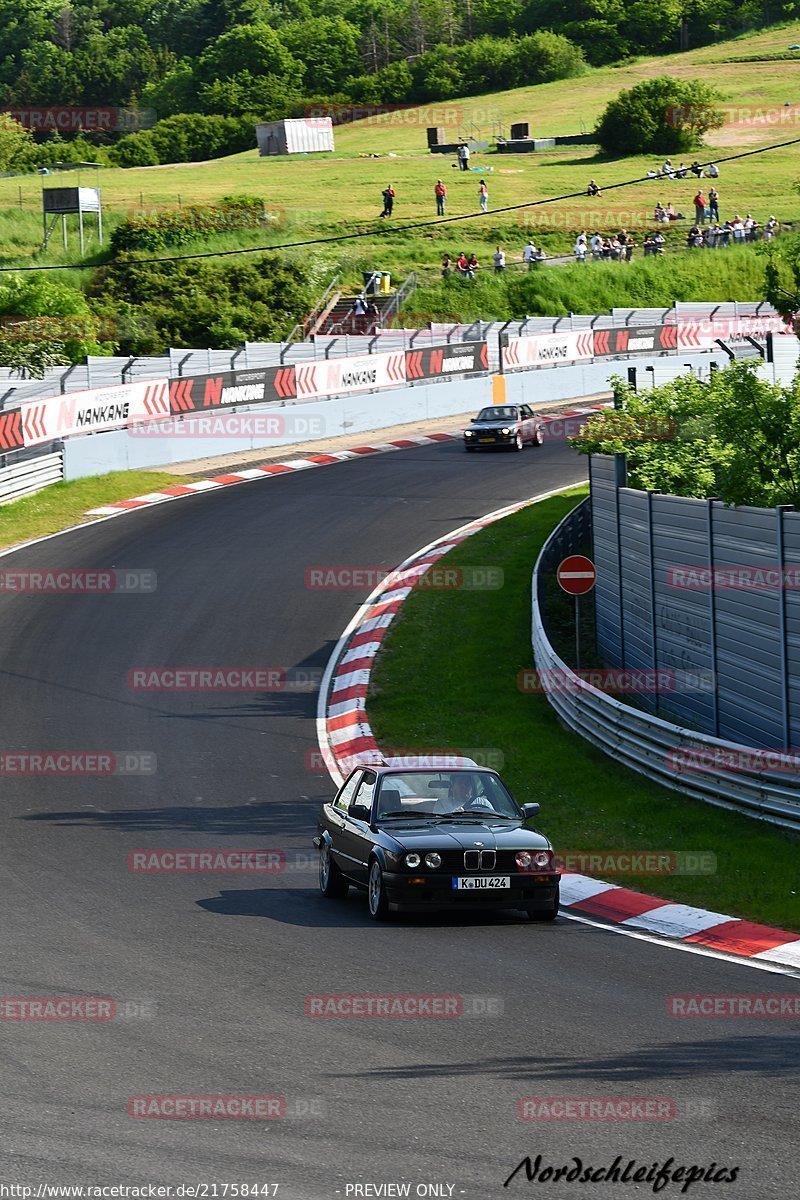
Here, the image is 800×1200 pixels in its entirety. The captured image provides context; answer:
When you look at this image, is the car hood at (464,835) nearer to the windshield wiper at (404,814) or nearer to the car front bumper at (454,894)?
the windshield wiper at (404,814)

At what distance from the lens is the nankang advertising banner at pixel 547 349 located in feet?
170

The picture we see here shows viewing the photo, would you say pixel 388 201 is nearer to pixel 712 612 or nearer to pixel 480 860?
pixel 712 612

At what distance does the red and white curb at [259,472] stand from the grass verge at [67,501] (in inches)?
13.4

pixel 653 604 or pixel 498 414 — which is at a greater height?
pixel 498 414

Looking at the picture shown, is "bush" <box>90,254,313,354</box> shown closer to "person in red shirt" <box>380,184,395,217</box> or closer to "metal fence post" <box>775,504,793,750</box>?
"person in red shirt" <box>380,184,395,217</box>

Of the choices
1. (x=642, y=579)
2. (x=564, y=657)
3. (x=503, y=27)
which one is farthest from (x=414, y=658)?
(x=503, y=27)

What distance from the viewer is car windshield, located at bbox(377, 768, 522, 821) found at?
45.0 feet

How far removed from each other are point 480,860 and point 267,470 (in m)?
27.1

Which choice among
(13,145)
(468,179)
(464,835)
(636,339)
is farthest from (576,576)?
(13,145)

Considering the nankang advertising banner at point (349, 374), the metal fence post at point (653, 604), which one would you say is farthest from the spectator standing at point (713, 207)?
the metal fence post at point (653, 604)

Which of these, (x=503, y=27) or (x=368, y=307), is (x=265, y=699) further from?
(x=503, y=27)

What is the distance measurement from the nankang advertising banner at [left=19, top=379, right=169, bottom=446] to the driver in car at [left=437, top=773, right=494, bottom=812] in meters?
21.8

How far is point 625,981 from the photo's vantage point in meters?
10.9

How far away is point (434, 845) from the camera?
1275 cm
